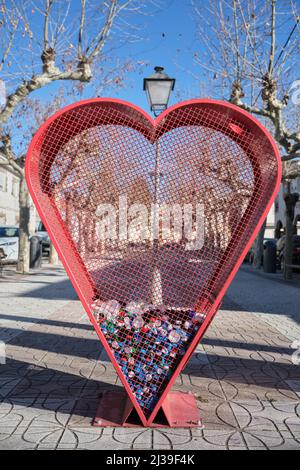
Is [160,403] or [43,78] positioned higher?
[43,78]

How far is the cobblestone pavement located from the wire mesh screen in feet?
1.63

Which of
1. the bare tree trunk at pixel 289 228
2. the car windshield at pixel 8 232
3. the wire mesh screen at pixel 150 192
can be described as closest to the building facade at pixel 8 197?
the car windshield at pixel 8 232

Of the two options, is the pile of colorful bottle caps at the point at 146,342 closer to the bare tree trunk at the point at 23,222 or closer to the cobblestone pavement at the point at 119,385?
the cobblestone pavement at the point at 119,385

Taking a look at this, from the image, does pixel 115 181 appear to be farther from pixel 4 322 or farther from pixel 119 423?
pixel 4 322

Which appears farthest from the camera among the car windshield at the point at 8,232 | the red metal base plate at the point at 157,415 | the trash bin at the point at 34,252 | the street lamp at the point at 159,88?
the car windshield at the point at 8,232

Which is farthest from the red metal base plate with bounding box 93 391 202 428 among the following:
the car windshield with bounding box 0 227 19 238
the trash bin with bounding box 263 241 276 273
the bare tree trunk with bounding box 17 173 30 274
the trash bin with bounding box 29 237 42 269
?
the car windshield with bounding box 0 227 19 238

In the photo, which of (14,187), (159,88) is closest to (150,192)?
(159,88)

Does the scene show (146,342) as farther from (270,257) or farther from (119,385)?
(270,257)

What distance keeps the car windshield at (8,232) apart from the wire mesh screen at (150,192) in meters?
16.4

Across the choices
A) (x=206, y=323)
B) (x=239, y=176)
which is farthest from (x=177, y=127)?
(x=206, y=323)

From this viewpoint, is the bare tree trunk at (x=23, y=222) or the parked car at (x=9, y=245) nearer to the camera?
Result: the bare tree trunk at (x=23, y=222)

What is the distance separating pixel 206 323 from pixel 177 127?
1.51 m

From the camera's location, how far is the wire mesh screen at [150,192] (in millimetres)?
3596

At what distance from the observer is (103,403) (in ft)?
12.9
